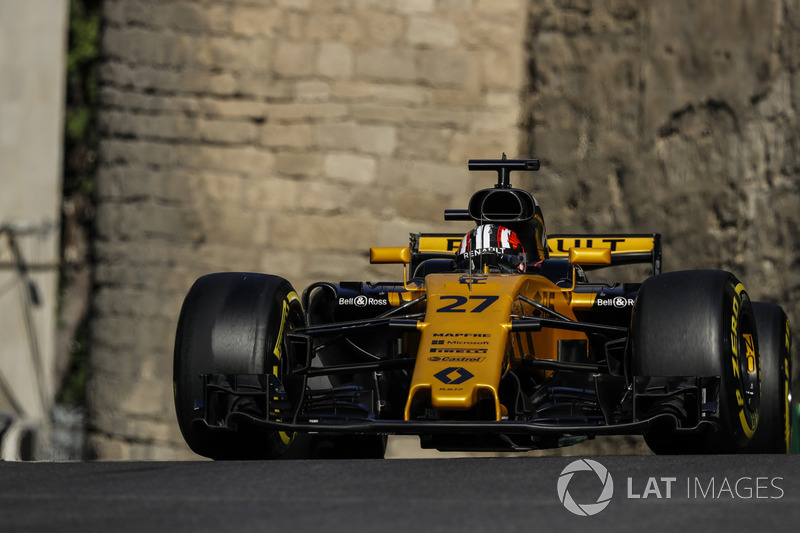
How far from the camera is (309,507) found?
14.4 feet

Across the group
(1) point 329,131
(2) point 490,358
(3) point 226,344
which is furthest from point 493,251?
(1) point 329,131

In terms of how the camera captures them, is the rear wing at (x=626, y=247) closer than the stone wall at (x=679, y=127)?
Yes

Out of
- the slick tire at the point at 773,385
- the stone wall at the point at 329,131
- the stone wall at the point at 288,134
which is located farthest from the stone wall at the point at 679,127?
the slick tire at the point at 773,385

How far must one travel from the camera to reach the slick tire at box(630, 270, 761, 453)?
19.3ft

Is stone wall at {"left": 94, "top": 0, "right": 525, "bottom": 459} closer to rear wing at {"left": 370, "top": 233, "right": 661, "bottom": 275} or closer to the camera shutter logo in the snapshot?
rear wing at {"left": 370, "top": 233, "right": 661, "bottom": 275}

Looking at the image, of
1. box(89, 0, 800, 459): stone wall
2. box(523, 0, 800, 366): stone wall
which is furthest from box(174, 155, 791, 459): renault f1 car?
box(89, 0, 800, 459): stone wall

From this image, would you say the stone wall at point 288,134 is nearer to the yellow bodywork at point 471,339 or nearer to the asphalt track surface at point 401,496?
the yellow bodywork at point 471,339

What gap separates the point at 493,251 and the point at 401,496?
2950 mm

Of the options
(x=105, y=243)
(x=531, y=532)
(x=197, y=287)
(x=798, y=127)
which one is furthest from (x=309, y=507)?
(x=105, y=243)

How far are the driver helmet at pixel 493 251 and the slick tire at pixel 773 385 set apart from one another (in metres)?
1.25

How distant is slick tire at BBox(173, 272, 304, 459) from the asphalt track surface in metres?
0.51

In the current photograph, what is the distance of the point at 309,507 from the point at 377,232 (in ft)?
28.0

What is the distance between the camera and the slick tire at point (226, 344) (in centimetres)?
634

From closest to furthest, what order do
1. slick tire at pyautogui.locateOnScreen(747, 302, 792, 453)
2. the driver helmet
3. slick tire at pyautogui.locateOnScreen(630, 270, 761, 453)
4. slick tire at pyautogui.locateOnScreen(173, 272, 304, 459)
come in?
slick tire at pyautogui.locateOnScreen(630, 270, 761, 453) < slick tire at pyautogui.locateOnScreen(173, 272, 304, 459) < slick tire at pyautogui.locateOnScreen(747, 302, 792, 453) < the driver helmet
